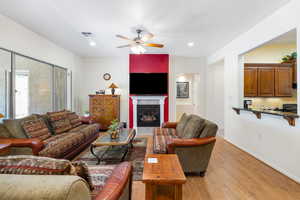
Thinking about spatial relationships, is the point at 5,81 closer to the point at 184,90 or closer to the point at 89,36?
the point at 89,36

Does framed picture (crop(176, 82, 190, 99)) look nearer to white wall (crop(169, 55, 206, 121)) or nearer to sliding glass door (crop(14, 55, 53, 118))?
white wall (crop(169, 55, 206, 121))

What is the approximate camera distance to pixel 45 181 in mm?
805

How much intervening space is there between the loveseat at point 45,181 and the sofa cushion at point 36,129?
2.22 metres

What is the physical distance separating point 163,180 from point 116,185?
0.51 meters

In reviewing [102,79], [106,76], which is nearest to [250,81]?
[106,76]

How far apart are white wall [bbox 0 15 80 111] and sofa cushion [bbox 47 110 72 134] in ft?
5.06

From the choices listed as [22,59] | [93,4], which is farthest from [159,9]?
[22,59]

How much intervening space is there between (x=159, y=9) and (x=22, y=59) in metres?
3.23

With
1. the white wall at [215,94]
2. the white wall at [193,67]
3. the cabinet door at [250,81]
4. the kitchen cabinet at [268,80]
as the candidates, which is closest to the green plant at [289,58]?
the kitchen cabinet at [268,80]

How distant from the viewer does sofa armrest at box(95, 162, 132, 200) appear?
1116mm

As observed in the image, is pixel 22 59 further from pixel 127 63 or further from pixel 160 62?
pixel 160 62

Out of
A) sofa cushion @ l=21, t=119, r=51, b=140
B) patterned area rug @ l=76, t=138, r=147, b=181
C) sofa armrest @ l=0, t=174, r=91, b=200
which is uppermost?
sofa armrest @ l=0, t=174, r=91, b=200

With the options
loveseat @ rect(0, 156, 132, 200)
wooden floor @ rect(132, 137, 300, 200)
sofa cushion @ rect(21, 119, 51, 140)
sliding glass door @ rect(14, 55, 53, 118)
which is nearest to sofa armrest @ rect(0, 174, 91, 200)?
loveseat @ rect(0, 156, 132, 200)

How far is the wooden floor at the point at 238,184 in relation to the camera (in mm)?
2119
